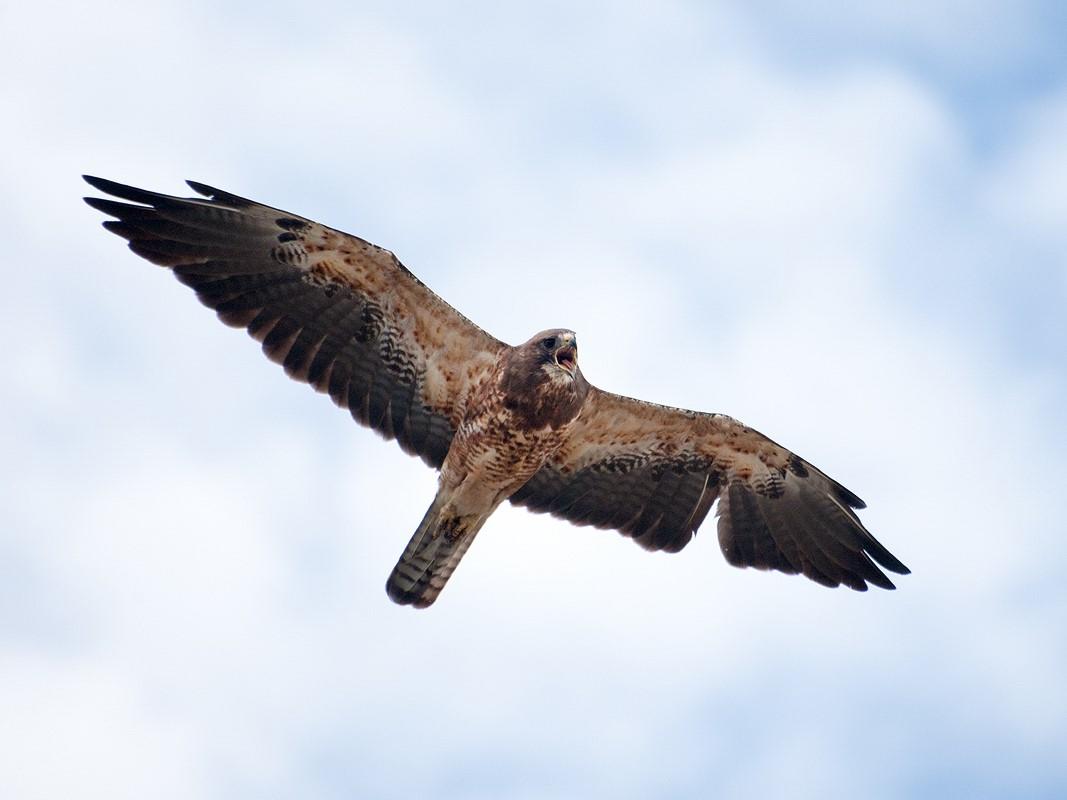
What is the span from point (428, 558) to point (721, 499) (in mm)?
2873

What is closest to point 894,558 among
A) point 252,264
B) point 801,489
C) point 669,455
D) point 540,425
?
point 801,489

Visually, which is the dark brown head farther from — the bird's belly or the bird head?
the bird's belly

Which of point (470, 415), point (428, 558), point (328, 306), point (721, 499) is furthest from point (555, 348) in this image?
point (721, 499)

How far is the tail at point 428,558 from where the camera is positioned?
554 inches

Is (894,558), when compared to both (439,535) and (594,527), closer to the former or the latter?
(594,527)

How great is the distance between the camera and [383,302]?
45.5 ft

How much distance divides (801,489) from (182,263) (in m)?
5.92

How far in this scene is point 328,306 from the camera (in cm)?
1390

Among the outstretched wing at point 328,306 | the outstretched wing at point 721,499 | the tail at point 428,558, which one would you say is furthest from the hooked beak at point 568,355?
the tail at point 428,558

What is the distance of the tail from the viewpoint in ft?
46.2

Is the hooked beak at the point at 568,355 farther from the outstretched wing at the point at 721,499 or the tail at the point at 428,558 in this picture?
the tail at the point at 428,558

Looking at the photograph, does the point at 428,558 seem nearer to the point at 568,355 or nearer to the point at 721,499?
the point at 568,355

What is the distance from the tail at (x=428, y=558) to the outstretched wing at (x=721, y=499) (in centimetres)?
88

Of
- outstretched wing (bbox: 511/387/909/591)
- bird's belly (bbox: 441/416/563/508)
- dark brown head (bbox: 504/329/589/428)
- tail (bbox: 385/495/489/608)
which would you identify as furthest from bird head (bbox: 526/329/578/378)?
tail (bbox: 385/495/489/608)
